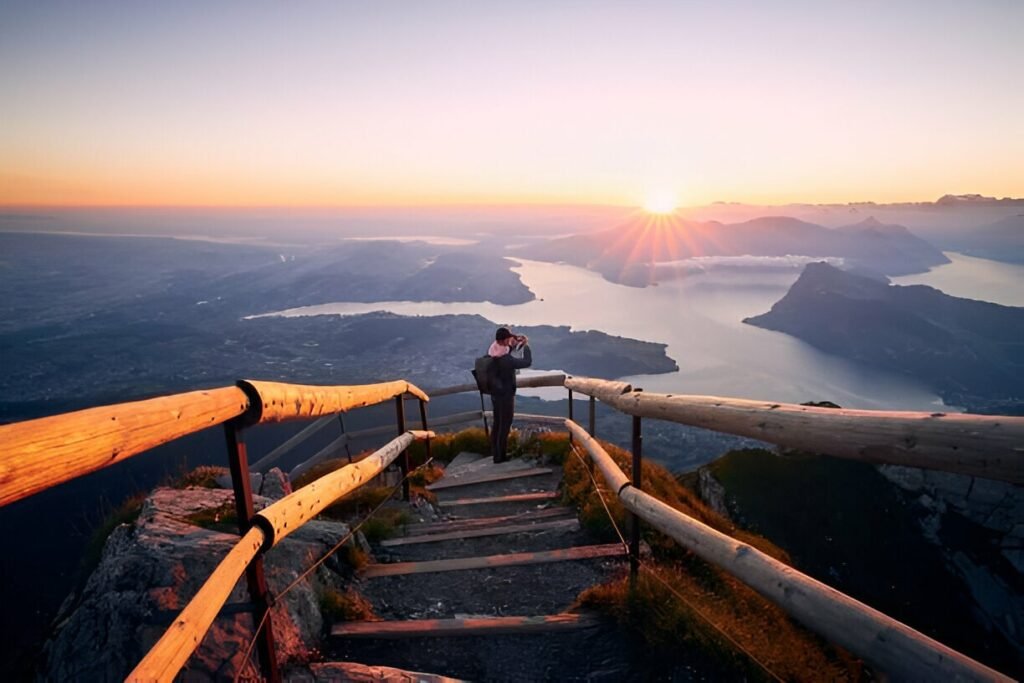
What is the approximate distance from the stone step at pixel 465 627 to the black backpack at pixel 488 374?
5.31 metres

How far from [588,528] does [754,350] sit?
558 feet

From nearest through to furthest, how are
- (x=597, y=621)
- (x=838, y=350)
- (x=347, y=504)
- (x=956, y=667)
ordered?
1. (x=956, y=667)
2. (x=597, y=621)
3. (x=347, y=504)
4. (x=838, y=350)

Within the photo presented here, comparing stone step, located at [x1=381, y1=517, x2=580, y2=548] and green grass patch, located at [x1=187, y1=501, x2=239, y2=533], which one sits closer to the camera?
green grass patch, located at [x1=187, y1=501, x2=239, y2=533]

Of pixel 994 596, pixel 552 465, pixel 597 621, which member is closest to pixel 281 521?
pixel 597 621

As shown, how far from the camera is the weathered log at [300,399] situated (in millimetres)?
2492

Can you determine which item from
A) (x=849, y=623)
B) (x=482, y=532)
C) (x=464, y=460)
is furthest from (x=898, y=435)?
(x=464, y=460)

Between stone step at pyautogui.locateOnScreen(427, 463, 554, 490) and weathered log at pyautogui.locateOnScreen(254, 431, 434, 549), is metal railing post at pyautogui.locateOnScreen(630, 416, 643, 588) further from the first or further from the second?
stone step at pyautogui.locateOnScreen(427, 463, 554, 490)

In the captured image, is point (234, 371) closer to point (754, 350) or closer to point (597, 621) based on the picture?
point (754, 350)

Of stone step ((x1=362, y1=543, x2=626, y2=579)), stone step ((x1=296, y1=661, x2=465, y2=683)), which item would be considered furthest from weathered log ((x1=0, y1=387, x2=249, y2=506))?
stone step ((x1=362, y1=543, x2=626, y2=579))

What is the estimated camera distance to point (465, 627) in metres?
3.70

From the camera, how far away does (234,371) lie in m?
160

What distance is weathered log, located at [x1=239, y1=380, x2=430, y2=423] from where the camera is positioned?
8.18 feet

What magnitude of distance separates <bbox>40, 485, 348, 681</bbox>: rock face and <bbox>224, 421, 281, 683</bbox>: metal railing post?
170 millimetres

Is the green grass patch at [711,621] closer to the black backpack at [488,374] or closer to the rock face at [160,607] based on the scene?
the rock face at [160,607]
